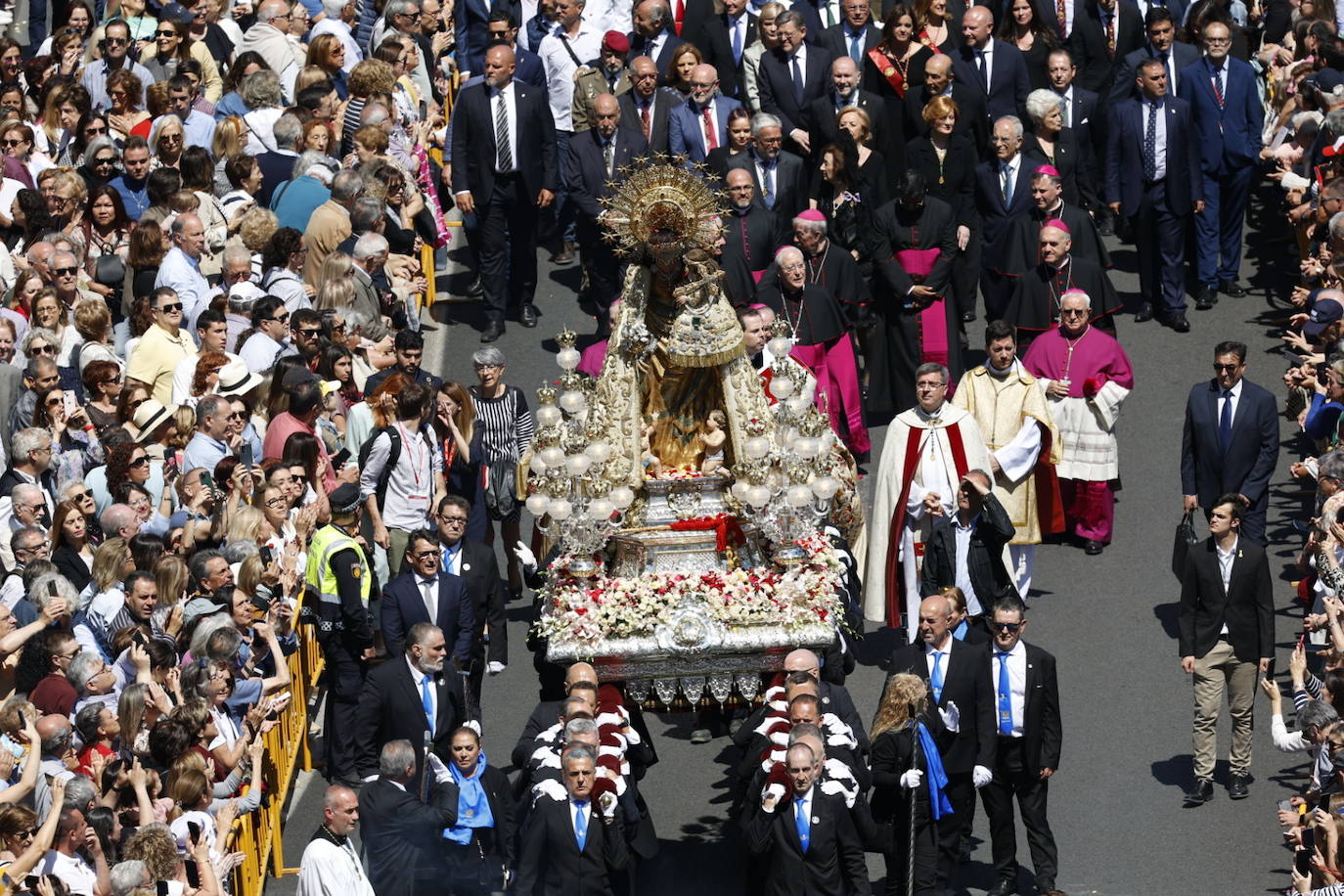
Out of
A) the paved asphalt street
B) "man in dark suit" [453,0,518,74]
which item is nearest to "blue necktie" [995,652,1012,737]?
the paved asphalt street

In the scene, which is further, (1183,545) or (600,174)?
(600,174)

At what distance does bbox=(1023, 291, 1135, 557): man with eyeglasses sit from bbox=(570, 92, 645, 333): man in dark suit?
3730 millimetres

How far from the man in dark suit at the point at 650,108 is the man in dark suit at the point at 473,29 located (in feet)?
9.67

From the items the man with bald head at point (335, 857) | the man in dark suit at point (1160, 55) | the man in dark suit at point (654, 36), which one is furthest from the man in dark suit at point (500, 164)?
the man with bald head at point (335, 857)

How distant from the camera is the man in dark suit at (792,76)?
22.7 m

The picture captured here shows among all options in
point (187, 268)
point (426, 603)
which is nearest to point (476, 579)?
point (426, 603)

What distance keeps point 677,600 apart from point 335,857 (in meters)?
2.60

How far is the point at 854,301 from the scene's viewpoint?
806 inches

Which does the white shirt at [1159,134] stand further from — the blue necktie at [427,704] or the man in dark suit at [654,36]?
the blue necktie at [427,704]

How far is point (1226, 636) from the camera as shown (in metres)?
16.4

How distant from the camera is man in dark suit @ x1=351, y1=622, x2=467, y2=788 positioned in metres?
15.5

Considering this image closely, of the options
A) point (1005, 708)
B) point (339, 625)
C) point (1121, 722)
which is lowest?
point (1121, 722)

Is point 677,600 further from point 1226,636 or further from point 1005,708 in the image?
point 1226,636

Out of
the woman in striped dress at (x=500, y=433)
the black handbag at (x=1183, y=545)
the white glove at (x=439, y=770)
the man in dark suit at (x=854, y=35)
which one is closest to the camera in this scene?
the white glove at (x=439, y=770)
